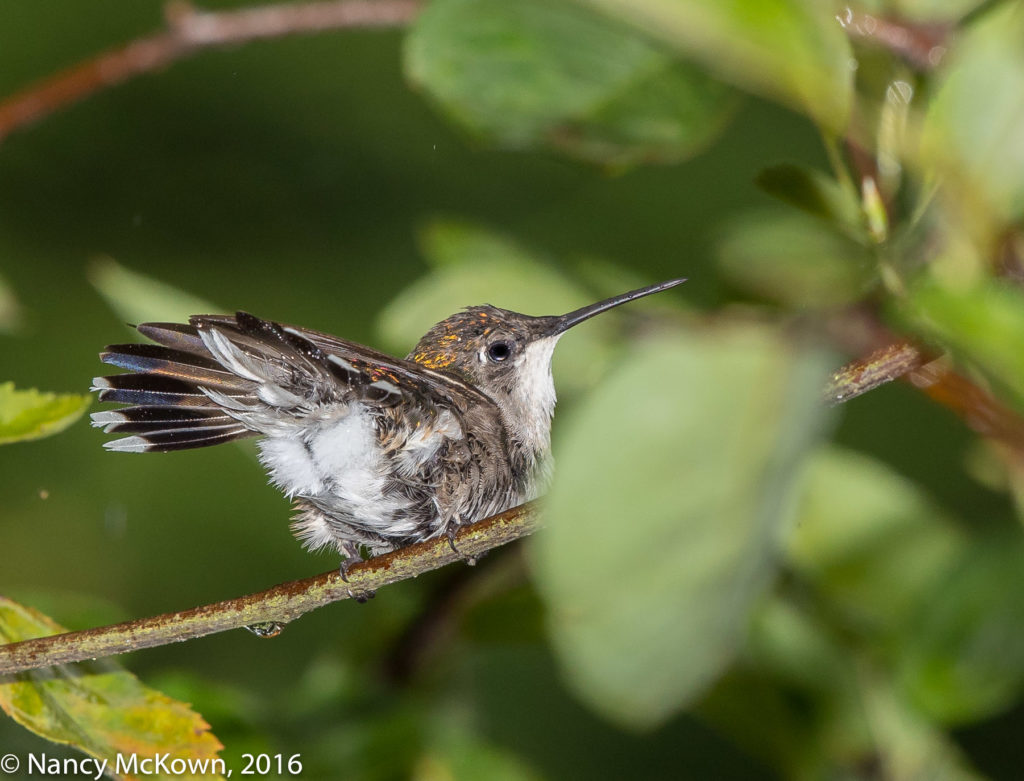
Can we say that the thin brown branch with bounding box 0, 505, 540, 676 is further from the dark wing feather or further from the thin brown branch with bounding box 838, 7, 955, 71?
the thin brown branch with bounding box 838, 7, 955, 71

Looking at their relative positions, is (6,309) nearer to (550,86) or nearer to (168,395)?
(168,395)

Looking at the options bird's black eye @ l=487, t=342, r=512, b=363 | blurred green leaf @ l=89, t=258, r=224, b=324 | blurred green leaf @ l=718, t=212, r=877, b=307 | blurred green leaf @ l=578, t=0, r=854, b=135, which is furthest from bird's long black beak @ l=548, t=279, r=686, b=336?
blurred green leaf @ l=578, t=0, r=854, b=135

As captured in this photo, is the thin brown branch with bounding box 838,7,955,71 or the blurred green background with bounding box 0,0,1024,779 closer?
the thin brown branch with bounding box 838,7,955,71

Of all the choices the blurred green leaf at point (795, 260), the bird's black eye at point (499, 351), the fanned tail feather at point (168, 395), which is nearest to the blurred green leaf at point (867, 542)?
the blurred green leaf at point (795, 260)

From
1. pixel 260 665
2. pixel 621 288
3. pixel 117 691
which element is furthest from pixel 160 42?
pixel 260 665

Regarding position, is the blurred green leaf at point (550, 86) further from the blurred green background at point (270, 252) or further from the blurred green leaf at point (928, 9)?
the blurred green background at point (270, 252)
